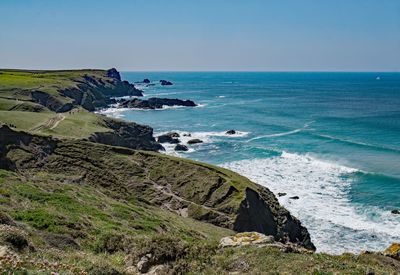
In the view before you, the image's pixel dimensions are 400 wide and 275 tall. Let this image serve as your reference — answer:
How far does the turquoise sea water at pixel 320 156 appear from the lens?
3894cm

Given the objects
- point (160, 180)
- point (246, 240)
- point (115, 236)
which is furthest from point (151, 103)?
point (246, 240)

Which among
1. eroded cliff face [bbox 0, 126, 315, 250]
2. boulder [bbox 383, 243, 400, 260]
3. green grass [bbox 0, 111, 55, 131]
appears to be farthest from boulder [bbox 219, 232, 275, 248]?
green grass [bbox 0, 111, 55, 131]

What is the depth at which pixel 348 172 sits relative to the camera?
180ft

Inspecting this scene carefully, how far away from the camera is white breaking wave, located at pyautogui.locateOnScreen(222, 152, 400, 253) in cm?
3566

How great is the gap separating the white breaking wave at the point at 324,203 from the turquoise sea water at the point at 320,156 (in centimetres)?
8

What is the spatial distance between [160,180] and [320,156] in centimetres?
3338

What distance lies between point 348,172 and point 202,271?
46413mm

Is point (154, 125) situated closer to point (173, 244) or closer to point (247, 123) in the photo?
point (247, 123)

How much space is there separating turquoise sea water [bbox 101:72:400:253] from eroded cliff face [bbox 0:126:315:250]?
5.67 meters

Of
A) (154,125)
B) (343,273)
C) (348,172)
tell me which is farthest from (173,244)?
(154,125)

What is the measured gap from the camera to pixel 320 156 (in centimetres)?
6381

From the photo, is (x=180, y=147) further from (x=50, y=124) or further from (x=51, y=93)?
(x=51, y=93)

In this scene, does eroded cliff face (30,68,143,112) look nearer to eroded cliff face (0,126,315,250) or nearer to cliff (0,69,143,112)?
cliff (0,69,143,112)

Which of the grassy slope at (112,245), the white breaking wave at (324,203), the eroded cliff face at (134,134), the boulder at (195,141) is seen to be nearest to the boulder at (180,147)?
the eroded cliff face at (134,134)
